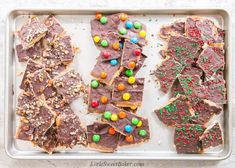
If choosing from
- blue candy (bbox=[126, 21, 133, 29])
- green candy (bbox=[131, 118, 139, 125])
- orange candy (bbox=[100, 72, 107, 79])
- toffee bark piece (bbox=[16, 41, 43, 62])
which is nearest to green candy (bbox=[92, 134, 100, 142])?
green candy (bbox=[131, 118, 139, 125])

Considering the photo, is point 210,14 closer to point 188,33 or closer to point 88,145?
point 188,33

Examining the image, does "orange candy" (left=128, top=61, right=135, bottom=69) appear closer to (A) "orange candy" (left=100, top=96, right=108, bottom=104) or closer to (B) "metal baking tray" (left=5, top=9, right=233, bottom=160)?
(B) "metal baking tray" (left=5, top=9, right=233, bottom=160)

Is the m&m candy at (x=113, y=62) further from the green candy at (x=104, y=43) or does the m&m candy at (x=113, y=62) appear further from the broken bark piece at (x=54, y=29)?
the broken bark piece at (x=54, y=29)

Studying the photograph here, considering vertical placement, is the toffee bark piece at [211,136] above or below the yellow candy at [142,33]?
below

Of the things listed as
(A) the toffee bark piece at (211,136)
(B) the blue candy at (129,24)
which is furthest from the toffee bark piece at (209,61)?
(B) the blue candy at (129,24)

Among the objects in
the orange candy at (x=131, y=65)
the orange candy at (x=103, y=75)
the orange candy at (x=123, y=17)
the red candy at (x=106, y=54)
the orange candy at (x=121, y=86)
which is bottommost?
the orange candy at (x=121, y=86)
